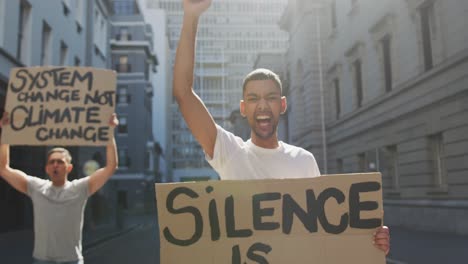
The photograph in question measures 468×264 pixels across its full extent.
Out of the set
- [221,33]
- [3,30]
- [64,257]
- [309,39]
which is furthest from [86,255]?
[221,33]

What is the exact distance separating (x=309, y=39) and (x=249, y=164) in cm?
3126

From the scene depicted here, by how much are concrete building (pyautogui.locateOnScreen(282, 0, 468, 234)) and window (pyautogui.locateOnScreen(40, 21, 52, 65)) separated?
13369mm

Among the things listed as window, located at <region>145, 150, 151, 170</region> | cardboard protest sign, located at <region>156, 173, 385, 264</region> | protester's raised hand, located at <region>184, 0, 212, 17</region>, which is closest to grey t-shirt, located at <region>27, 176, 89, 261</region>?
cardboard protest sign, located at <region>156, 173, 385, 264</region>

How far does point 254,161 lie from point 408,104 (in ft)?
57.7

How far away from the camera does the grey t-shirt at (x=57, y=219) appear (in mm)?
4418

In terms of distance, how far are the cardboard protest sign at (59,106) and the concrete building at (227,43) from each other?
104694mm

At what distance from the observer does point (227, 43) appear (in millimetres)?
117938

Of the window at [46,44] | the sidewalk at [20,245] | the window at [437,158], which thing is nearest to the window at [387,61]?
the window at [437,158]

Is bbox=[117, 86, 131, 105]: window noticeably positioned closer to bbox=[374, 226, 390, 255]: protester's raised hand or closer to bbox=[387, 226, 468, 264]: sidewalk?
bbox=[387, 226, 468, 264]: sidewalk

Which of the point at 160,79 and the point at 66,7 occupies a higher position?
the point at 160,79

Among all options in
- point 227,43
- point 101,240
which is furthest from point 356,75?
point 227,43

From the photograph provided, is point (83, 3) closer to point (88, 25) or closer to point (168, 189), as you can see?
point (88, 25)

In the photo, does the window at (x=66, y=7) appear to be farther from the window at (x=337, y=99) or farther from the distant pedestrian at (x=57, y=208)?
the distant pedestrian at (x=57, y=208)

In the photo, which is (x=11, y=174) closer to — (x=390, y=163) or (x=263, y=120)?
(x=263, y=120)
